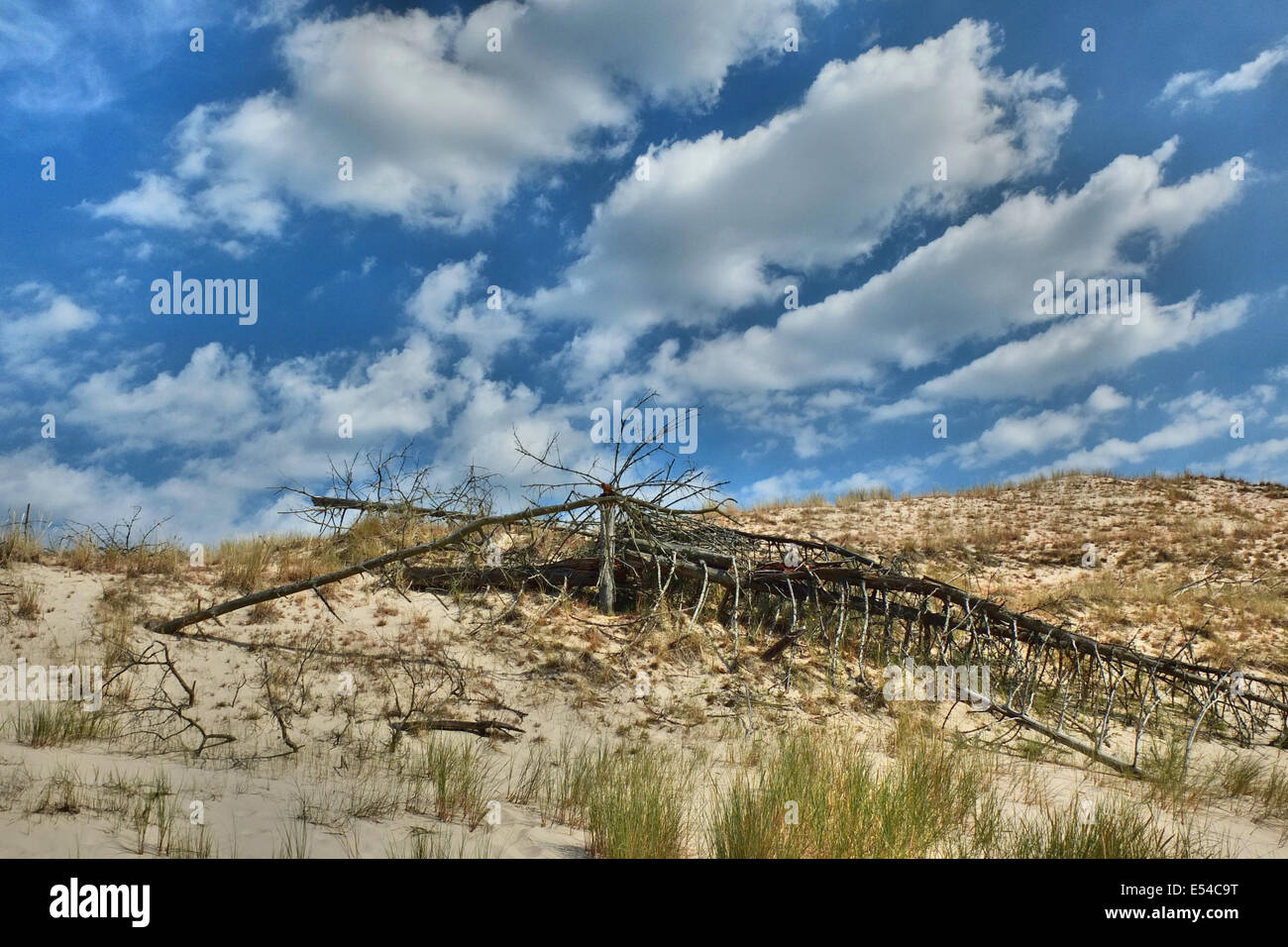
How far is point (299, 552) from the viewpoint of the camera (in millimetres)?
12328

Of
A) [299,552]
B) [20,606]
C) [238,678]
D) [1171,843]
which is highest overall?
[299,552]

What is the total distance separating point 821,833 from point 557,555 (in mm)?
6636

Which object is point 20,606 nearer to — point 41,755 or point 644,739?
point 41,755

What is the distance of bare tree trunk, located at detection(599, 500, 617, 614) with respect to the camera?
382 inches

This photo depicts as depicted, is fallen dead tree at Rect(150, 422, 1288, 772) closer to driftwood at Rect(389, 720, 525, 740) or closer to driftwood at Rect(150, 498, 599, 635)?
driftwood at Rect(150, 498, 599, 635)

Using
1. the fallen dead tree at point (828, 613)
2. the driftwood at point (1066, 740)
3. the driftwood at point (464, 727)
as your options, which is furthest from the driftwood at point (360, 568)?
the driftwood at point (1066, 740)

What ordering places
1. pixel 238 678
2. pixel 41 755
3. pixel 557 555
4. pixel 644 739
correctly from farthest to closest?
pixel 557 555 < pixel 238 678 < pixel 644 739 < pixel 41 755

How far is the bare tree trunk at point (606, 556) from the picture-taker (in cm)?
971

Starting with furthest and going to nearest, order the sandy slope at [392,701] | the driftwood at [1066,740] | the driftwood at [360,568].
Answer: the driftwood at [360,568] < the driftwood at [1066,740] < the sandy slope at [392,701]

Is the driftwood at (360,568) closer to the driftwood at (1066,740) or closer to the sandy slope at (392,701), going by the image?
the sandy slope at (392,701)

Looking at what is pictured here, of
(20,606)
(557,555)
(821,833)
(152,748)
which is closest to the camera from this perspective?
(821,833)

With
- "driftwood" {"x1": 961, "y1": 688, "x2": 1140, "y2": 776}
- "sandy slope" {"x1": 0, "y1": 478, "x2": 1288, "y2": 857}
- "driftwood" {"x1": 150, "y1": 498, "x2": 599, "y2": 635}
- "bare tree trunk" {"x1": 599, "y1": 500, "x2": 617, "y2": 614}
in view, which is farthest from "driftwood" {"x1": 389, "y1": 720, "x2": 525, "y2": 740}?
"driftwood" {"x1": 961, "y1": 688, "x2": 1140, "y2": 776}
